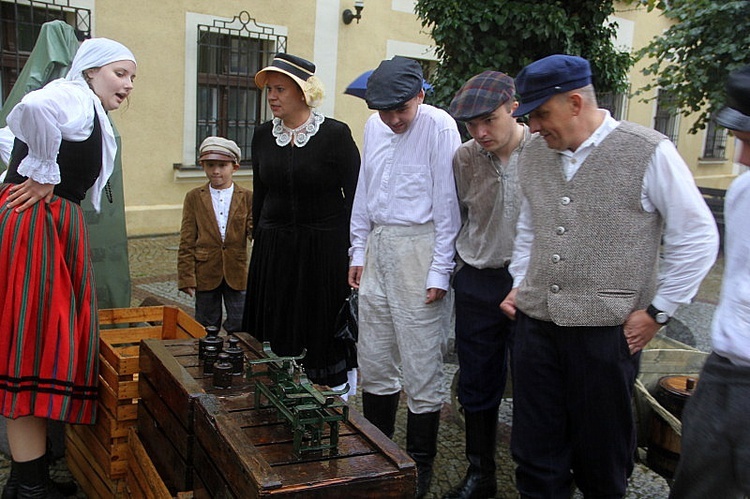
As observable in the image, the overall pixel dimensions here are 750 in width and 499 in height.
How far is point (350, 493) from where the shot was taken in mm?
1857

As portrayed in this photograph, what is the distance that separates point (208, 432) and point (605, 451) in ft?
4.16

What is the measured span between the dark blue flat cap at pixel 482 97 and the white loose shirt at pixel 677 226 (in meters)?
0.70

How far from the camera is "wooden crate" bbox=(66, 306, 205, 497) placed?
2809 mm

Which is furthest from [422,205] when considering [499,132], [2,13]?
[2,13]

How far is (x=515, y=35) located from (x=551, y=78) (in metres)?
3.07

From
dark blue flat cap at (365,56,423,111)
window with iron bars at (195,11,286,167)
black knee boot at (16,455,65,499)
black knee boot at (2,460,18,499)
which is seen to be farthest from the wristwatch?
window with iron bars at (195,11,286,167)

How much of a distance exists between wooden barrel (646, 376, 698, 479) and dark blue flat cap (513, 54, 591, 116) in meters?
1.40

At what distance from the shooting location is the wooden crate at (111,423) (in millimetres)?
2809

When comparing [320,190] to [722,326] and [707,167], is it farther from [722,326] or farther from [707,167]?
[707,167]

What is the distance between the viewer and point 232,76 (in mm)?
10008

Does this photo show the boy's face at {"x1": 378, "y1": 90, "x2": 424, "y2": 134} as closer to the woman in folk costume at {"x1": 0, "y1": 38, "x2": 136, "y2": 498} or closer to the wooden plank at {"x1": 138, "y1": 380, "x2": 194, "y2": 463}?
the woman in folk costume at {"x1": 0, "y1": 38, "x2": 136, "y2": 498}

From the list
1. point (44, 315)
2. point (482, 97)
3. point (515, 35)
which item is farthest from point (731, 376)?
point (515, 35)

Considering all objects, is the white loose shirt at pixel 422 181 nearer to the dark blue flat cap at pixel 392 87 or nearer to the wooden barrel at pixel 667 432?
the dark blue flat cap at pixel 392 87

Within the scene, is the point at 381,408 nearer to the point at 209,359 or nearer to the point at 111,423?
the point at 209,359
